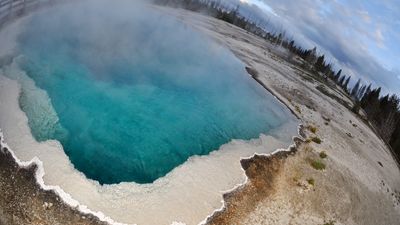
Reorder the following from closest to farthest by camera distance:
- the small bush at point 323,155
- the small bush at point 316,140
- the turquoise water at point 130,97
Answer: the turquoise water at point 130,97 → the small bush at point 323,155 → the small bush at point 316,140

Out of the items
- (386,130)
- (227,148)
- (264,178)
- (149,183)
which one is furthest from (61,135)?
(386,130)

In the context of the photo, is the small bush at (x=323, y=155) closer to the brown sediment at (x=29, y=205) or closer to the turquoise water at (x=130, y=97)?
the turquoise water at (x=130, y=97)

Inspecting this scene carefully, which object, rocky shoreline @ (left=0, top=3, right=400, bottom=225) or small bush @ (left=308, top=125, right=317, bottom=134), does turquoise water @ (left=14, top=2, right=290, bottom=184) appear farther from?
rocky shoreline @ (left=0, top=3, right=400, bottom=225)

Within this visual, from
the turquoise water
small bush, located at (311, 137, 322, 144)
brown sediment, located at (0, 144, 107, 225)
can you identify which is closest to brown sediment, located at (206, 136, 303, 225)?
the turquoise water

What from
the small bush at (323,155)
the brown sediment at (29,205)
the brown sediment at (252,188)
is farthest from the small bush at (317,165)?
the brown sediment at (29,205)

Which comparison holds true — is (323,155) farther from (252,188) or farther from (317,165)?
(252,188)

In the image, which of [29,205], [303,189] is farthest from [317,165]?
[29,205]
